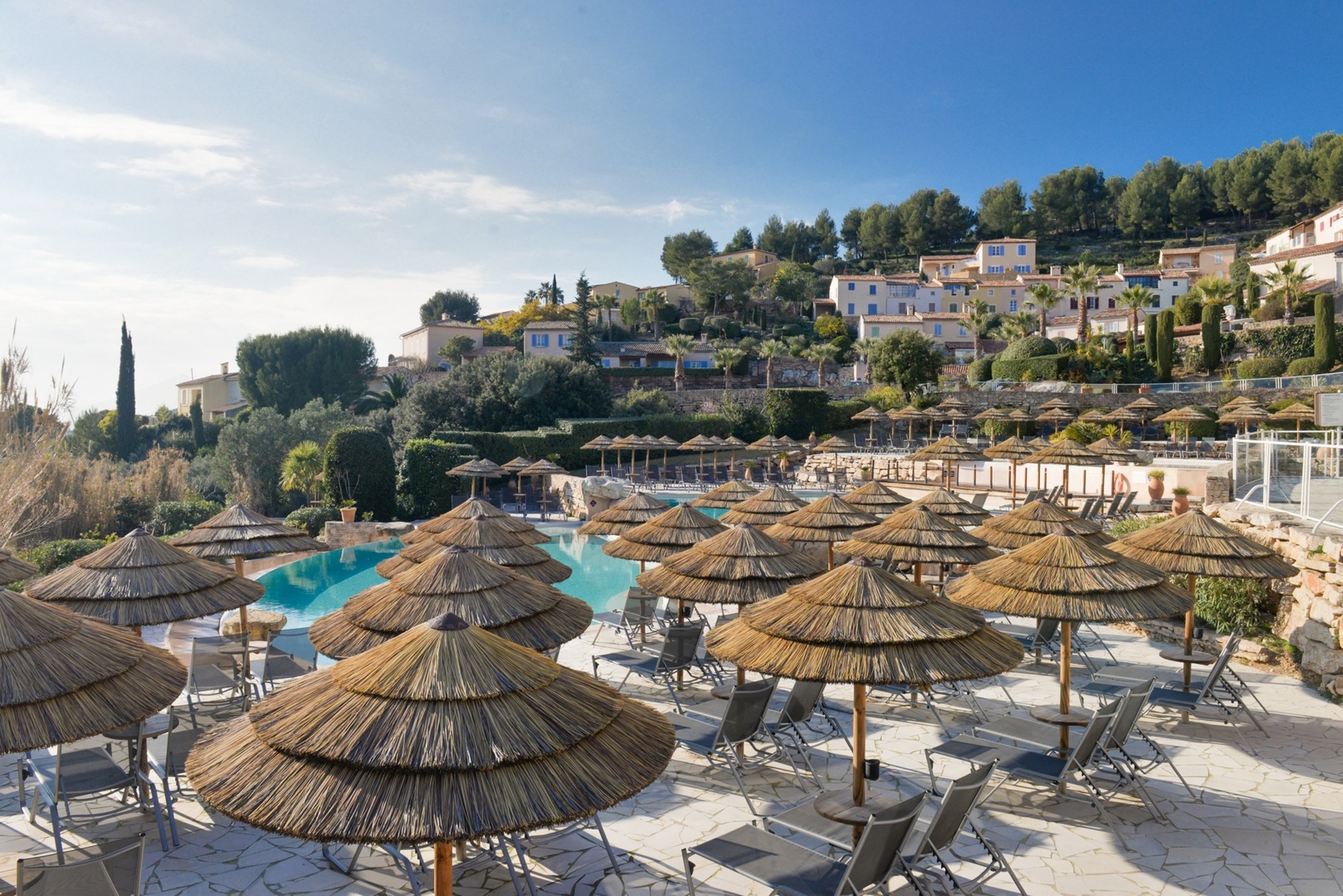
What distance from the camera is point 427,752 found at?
3.21 metres

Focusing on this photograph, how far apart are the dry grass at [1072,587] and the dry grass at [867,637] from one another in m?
1.55

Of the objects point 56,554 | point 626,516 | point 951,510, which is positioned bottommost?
point 56,554

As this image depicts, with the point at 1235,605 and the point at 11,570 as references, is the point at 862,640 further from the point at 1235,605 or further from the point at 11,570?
the point at 11,570

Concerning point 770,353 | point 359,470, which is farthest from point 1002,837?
point 770,353

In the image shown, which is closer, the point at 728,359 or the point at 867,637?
the point at 867,637

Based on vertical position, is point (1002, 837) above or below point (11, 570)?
below

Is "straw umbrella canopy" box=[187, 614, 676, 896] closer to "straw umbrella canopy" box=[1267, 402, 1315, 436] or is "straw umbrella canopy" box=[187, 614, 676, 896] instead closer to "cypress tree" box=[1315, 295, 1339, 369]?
"straw umbrella canopy" box=[1267, 402, 1315, 436]

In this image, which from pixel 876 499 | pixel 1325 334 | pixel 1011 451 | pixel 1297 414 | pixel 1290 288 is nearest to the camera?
pixel 876 499

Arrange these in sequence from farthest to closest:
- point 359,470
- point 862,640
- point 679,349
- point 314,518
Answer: point 679,349, point 359,470, point 314,518, point 862,640

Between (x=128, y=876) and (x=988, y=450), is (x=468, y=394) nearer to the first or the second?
(x=988, y=450)

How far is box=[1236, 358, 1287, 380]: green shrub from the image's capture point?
45.6 m

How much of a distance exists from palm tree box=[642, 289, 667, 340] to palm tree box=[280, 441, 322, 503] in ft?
163

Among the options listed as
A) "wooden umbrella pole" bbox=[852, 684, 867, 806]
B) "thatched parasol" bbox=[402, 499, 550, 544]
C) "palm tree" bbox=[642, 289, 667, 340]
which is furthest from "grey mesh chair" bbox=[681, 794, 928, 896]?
"palm tree" bbox=[642, 289, 667, 340]

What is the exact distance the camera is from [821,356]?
60.7m
